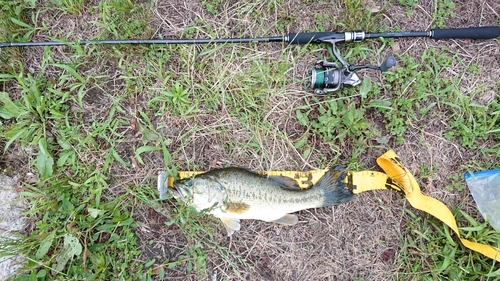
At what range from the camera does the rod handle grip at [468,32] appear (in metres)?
3.33

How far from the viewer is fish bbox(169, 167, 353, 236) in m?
3.11

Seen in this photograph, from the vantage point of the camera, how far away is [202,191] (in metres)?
3.10

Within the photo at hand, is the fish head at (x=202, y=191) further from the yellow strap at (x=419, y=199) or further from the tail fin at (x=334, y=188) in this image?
the yellow strap at (x=419, y=199)

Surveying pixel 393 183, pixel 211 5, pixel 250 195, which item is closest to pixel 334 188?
pixel 393 183

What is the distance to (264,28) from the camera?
11.4ft

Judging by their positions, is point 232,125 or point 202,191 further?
point 232,125

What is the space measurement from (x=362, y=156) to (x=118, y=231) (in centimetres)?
239

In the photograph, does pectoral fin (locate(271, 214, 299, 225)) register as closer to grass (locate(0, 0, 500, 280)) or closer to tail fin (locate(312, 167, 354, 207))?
grass (locate(0, 0, 500, 280))

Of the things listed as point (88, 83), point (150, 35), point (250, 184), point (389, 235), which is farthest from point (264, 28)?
point (389, 235)

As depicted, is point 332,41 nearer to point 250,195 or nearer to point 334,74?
point 334,74

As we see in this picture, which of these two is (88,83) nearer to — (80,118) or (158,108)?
(80,118)

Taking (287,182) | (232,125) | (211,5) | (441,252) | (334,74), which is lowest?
(441,252)

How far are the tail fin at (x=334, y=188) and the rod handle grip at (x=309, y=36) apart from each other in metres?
1.21

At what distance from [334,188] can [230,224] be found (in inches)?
39.0
